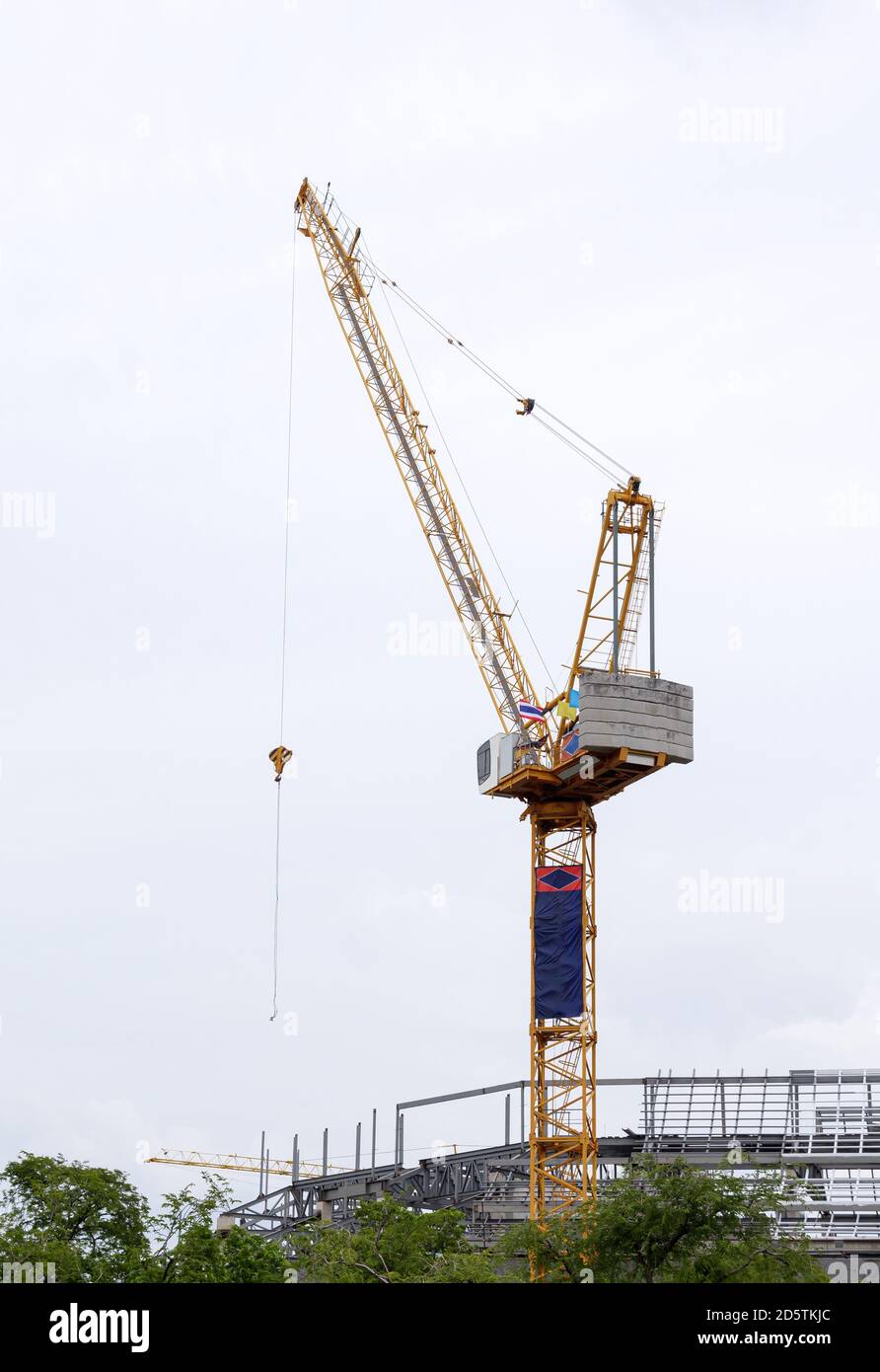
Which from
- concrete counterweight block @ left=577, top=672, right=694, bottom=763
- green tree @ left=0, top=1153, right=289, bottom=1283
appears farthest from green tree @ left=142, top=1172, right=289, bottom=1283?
concrete counterweight block @ left=577, top=672, right=694, bottom=763

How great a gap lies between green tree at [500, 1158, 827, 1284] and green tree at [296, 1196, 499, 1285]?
16.2ft

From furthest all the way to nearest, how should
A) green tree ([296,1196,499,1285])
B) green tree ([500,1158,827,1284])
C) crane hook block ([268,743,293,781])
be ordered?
crane hook block ([268,743,293,781])
green tree ([296,1196,499,1285])
green tree ([500,1158,827,1284])

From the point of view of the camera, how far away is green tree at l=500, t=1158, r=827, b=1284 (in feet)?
173

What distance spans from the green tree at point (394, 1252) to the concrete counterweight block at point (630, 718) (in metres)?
29.7

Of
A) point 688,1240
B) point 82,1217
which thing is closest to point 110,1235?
point 82,1217

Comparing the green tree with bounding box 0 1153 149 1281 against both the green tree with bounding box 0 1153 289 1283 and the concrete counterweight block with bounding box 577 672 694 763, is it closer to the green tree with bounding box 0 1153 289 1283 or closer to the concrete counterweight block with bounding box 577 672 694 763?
the green tree with bounding box 0 1153 289 1283

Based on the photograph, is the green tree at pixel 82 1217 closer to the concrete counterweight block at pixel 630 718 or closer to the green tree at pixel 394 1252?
the green tree at pixel 394 1252

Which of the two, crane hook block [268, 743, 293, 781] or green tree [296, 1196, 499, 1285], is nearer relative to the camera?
green tree [296, 1196, 499, 1285]

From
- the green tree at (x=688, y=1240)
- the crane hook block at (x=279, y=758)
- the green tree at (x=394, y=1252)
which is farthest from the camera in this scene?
the crane hook block at (x=279, y=758)

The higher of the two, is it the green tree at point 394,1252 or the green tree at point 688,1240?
the green tree at point 688,1240

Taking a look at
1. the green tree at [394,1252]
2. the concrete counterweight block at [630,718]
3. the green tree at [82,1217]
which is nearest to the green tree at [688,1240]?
the green tree at [394,1252]

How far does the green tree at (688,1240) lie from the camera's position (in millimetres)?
52625

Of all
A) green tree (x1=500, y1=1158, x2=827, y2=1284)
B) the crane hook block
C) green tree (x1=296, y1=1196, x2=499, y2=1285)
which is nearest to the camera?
green tree (x1=500, y1=1158, x2=827, y2=1284)
